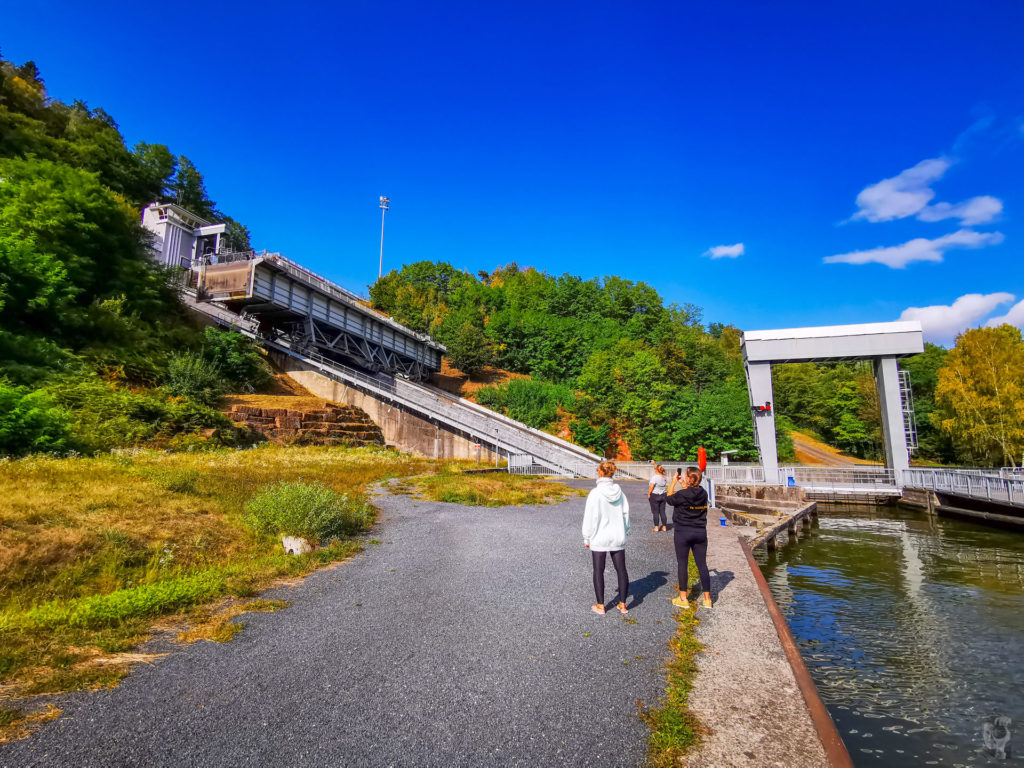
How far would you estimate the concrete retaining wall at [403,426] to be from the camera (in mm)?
33125

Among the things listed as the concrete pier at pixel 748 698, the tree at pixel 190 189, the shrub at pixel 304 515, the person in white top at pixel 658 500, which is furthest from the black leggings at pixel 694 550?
the tree at pixel 190 189

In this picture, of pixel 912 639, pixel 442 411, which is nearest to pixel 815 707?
pixel 912 639

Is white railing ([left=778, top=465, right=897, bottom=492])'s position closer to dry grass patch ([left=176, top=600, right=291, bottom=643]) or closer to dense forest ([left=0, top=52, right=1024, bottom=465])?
dense forest ([left=0, top=52, right=1024, bottom=465])

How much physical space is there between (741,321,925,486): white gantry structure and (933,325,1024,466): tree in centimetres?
1499

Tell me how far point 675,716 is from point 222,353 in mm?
32972

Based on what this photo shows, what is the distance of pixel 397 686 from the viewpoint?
14.0 ft

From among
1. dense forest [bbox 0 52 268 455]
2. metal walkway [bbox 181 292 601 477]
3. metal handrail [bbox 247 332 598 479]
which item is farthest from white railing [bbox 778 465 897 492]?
dense forest [bbox 0 52 268 455]

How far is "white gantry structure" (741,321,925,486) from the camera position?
2708cm

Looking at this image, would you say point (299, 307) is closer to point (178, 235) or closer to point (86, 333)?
point (86, 333)

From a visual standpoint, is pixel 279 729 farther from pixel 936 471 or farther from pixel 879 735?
pixel 936 471

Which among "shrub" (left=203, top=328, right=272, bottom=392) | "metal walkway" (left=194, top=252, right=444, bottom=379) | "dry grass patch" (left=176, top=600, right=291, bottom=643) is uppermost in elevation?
"metal walkway" (left=194, top=252, right=444, bottom=379)

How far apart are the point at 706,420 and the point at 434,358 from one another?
98.1ft

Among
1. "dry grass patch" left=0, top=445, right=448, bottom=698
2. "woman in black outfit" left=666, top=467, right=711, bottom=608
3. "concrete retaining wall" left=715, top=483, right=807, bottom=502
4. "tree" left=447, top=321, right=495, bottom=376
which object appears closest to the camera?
"dry grass patch" left=0, top=445, right=448, bottom=698

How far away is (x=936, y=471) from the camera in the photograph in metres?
24.6
